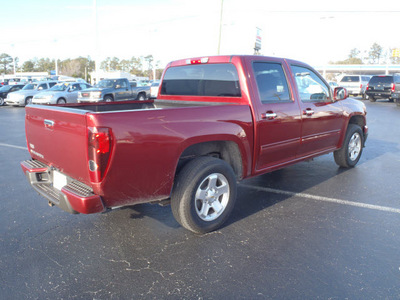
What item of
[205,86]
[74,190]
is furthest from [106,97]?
[74,190]

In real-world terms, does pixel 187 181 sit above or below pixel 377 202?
above

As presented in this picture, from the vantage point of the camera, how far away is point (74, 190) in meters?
3.10

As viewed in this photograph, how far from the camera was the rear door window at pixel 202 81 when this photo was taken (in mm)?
4250

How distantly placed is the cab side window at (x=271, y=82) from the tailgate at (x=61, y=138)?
7.24 ft

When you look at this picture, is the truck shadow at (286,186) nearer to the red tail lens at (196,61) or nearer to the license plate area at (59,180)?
the license plate area at (59,180)

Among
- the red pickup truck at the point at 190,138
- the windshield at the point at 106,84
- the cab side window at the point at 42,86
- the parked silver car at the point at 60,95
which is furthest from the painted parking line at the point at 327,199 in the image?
the cab side window at the point at 42,86

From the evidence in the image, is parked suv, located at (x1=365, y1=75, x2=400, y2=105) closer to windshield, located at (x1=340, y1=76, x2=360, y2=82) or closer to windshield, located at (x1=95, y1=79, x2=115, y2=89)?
windshield, located at (x1=340, y1=76, x2=360, y2=82)

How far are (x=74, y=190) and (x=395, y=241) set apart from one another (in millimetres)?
3170

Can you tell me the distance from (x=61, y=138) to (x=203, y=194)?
1.49m

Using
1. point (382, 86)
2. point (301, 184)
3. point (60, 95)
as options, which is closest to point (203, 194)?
point (301, 184)

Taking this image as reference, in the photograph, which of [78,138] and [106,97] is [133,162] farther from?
[106,97]

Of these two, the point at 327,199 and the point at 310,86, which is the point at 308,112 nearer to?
the point at 310,86

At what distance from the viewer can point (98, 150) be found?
111 inches

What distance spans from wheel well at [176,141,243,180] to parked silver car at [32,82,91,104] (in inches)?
704
